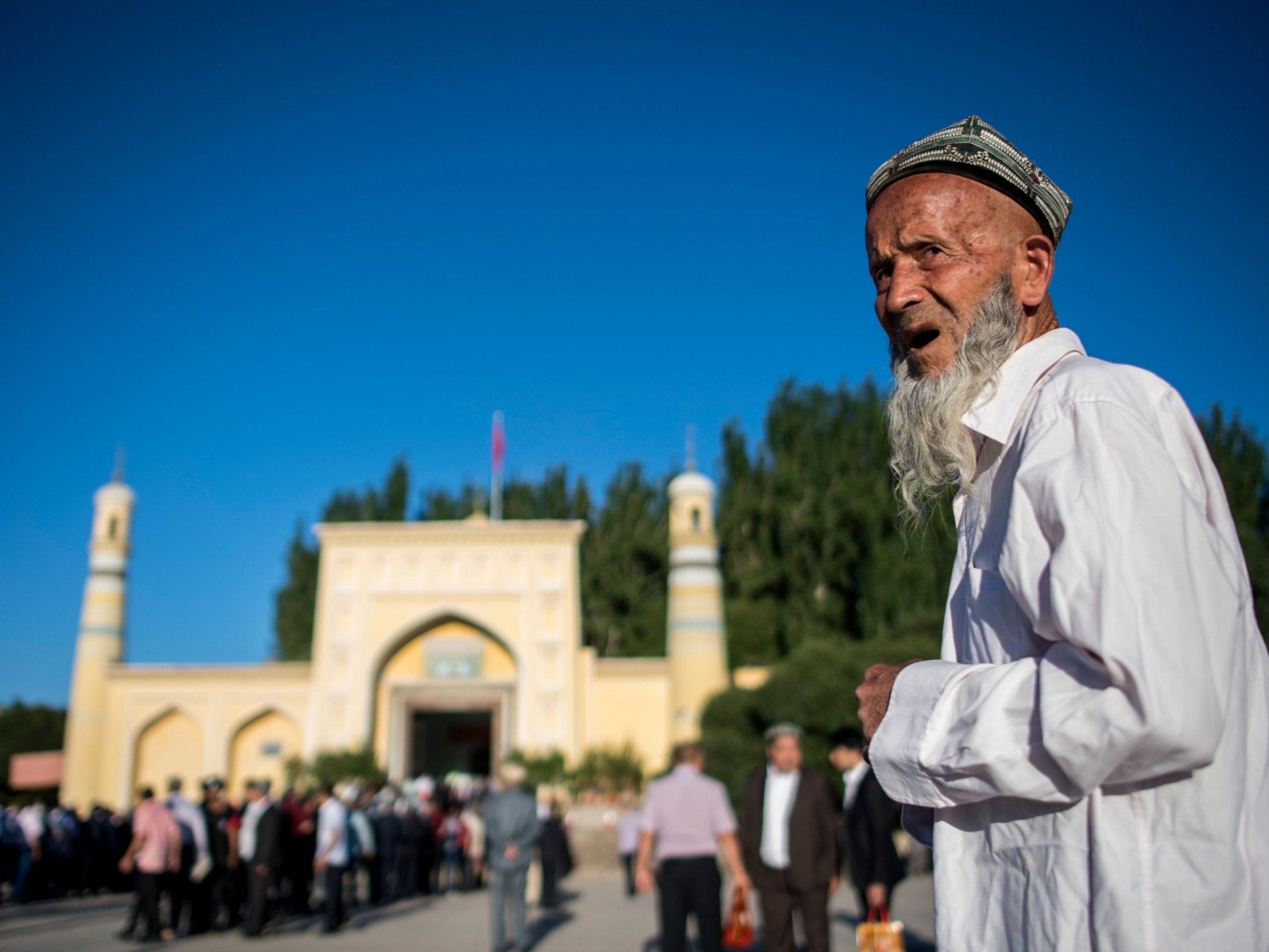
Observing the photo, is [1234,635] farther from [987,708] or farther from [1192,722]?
[987,708]

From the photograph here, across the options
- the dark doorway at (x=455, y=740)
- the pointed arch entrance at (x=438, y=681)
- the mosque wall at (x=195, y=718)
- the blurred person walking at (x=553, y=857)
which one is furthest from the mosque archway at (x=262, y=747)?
the blurred person walking at (x=553, y=857)

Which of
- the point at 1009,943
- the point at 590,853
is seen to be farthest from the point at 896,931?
the point at 590,853

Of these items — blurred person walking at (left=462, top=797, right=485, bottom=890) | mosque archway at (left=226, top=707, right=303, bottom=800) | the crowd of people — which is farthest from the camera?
mosque archway at (left=226, top=707, right=303, bottom=800)

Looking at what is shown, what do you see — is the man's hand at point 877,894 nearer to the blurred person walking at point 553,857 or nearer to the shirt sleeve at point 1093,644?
the shirt sleeve at point 1093,644

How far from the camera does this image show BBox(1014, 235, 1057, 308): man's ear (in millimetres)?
1470

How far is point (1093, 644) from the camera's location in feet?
3.40

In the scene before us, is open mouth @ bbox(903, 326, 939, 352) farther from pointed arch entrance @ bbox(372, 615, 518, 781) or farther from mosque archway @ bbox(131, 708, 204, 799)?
mosque archway @ bbox(131, 708, 204, 799)

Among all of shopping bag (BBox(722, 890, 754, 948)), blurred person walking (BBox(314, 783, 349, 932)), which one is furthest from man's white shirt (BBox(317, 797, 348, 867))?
shopping bag (BBox(722, 890, 754, 948))

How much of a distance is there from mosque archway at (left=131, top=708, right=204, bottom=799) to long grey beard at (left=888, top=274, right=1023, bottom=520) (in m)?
27.1

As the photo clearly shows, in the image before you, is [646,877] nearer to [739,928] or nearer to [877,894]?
[739,928]

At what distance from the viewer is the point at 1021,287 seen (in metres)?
1.47

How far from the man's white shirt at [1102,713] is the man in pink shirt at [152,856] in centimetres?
1028

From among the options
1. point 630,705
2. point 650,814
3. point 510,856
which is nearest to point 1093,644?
point 650,814

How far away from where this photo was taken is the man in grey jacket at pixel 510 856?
8984mm
